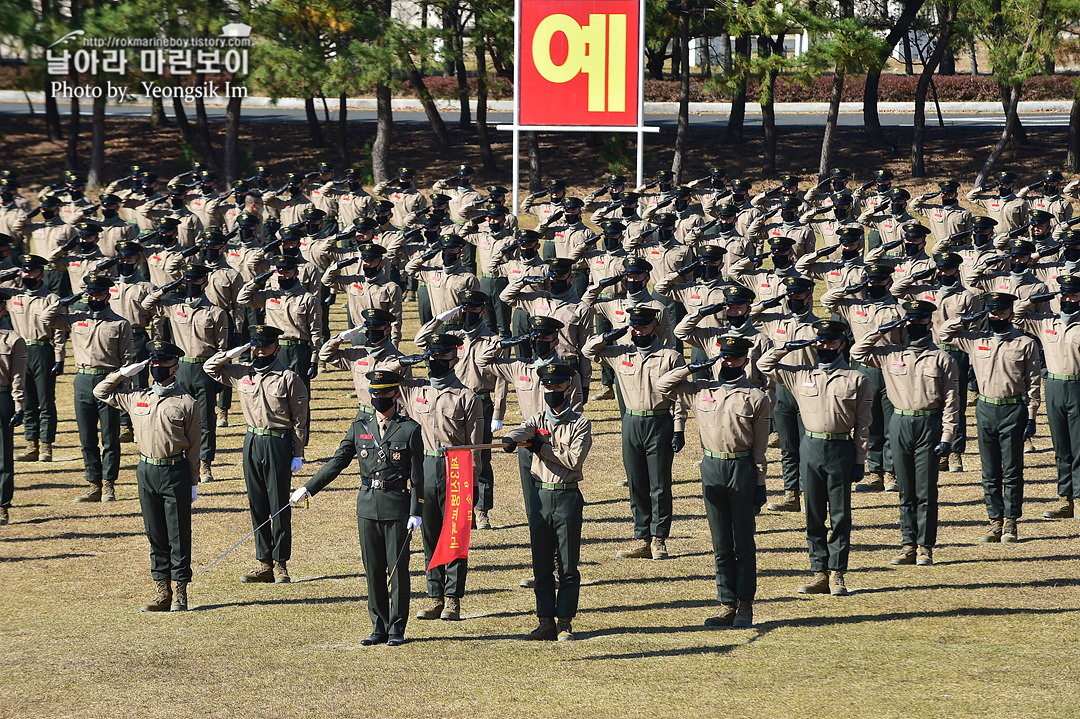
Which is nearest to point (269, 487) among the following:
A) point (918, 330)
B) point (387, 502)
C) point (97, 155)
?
point (387, 502)

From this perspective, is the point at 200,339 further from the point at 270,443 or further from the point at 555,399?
the point at 555,399

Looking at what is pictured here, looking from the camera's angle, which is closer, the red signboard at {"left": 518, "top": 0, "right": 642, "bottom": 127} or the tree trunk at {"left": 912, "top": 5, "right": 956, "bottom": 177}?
the red signboard at {"left": 518, "top": 0, "right": 642, "bottom": 127}

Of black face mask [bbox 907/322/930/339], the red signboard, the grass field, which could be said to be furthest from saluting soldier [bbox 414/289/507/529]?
the red signboard

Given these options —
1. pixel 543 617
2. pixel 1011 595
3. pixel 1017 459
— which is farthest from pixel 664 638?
pixel 1017 459

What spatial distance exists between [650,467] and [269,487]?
12.3 feet

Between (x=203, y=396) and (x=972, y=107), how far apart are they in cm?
4538

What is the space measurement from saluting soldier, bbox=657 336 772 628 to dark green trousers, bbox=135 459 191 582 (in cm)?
458

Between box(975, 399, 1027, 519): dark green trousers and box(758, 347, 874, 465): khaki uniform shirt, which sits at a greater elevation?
box(758, 347, 874, 465): khaki uniform shirt

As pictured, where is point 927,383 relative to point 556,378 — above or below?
below

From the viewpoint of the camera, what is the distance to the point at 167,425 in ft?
37.0

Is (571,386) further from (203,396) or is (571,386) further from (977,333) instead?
(203,396)

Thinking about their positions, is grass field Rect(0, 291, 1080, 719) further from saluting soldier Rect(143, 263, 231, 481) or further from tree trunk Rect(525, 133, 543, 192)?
tree trunk Rect(525, 133, 543, 192)

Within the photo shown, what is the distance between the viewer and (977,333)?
1326 cm

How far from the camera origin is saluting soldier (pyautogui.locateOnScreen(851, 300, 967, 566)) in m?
12.3
